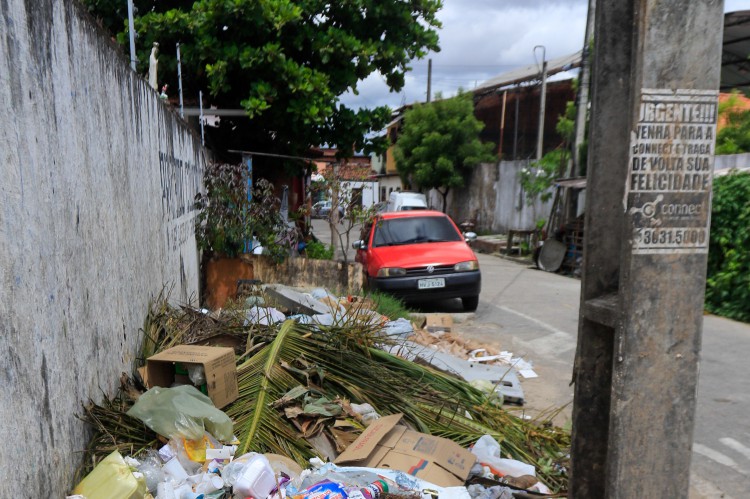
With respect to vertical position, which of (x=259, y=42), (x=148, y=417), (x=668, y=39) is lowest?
(x=148, y=417)

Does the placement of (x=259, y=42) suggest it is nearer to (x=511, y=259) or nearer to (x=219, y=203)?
(x=219, y=203)

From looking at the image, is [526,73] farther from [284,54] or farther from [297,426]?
[297,426]

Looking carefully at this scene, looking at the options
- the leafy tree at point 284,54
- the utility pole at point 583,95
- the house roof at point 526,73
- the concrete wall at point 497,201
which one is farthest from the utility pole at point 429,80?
the leafy tree at point 284,54

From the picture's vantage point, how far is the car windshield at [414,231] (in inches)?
376

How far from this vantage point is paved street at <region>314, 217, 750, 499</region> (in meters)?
4.03

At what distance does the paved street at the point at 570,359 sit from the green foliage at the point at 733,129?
6.22m

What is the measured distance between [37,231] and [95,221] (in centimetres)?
82

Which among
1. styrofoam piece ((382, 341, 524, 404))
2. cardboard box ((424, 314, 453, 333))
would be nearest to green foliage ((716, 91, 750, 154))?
cardboard box ((424, 314, 453, 333))

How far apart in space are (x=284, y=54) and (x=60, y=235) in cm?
877

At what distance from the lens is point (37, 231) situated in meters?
2.18

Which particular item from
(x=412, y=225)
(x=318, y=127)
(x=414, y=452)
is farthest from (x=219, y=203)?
(x=414, y=452)

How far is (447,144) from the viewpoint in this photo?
2736cm

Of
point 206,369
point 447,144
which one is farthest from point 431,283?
point 447,144

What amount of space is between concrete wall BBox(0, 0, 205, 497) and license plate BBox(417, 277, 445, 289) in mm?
5056
